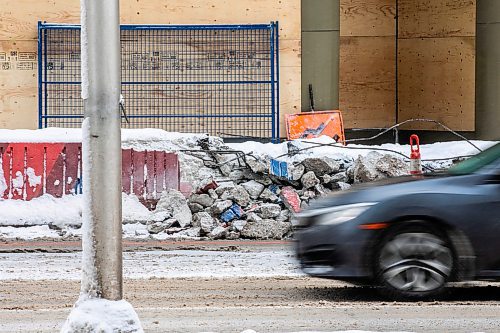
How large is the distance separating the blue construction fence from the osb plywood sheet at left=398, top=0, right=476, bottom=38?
19.5 ft

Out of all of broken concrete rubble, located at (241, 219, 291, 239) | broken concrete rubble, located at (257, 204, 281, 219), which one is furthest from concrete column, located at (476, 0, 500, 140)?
broken concrete rubble, located at (241, 219, 291, 239)

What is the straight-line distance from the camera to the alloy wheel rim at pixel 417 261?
9.08 meters

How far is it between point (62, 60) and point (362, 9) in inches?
318

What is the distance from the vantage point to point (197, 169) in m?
17.2

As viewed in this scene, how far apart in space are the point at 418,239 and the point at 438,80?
16.4 meters

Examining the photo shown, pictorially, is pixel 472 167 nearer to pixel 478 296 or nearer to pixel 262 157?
pixel 478 296

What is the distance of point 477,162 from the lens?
9.72m

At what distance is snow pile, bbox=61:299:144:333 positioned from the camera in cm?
610

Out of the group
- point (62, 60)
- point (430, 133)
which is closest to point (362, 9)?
point (430, 133)

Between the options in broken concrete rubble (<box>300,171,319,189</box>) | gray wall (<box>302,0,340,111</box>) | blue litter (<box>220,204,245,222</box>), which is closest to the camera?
blue litter (<box>220,204,245,222</box>)

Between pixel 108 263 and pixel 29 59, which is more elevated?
pixel 29 59

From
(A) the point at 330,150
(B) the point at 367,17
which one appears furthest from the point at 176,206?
(B) the point at 367,17

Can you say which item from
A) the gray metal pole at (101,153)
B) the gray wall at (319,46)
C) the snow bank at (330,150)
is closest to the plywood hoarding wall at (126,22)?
the gray wall at (319,46)

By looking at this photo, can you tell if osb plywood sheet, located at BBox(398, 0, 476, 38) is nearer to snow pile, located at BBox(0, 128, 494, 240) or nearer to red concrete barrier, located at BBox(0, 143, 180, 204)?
snow pile, located at BBox(0, 128, 494, 240)
